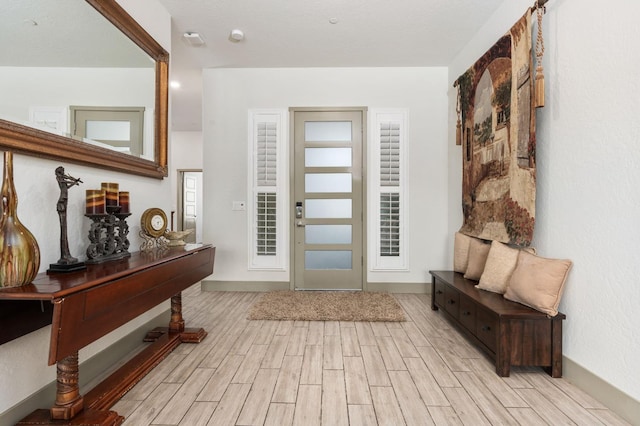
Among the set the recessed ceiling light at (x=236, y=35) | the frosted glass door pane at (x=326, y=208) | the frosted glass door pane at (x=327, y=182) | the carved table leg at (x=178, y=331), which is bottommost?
the carved table leg at (x=178, y=331)

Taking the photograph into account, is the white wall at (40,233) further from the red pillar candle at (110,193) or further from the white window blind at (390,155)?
the white window blind at (390,155)

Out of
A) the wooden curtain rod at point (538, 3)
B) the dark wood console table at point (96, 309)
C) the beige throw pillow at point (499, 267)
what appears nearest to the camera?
the dark wood console table at point (96, 309)

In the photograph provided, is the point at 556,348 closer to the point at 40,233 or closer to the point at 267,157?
the point at 40,233

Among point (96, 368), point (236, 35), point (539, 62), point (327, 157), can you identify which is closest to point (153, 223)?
point (96, 368)

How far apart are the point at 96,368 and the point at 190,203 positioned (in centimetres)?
601

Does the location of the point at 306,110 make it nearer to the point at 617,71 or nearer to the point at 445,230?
the point at 445,230

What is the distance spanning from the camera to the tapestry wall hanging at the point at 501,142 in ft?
6.72

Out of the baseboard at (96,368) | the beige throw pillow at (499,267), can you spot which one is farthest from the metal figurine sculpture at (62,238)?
the beige throw pillow at (499,267)

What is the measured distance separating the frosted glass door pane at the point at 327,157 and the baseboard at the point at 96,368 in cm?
231

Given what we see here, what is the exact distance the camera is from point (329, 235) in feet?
12.5

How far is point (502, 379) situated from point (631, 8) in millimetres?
2125

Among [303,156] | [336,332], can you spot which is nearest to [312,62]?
[303,156]

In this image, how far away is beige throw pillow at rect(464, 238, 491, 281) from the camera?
2.61m

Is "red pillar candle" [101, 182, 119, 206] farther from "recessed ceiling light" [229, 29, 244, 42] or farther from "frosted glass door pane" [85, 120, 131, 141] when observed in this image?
"recessed ceiling light" [229, 29, 244, 42]
